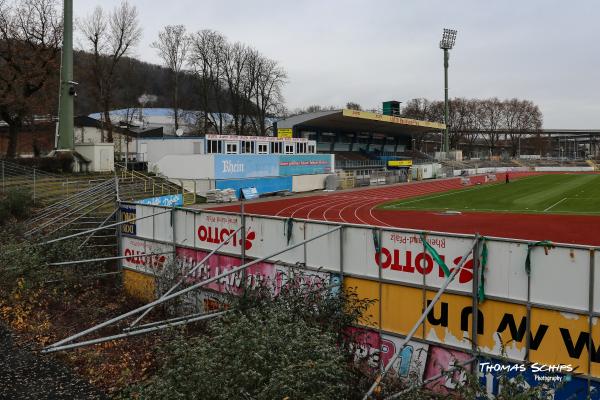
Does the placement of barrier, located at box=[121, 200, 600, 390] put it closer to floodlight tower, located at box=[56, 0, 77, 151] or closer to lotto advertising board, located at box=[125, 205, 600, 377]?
lotto advertising board, located at box=[125, 205, 600, 377]

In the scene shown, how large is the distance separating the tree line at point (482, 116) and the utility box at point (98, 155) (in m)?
109

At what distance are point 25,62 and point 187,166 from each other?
54.0 feet

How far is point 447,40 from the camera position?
107812 mm

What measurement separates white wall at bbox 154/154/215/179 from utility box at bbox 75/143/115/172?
13.3ft

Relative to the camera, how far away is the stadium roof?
2630 inches

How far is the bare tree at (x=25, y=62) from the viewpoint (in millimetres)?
41438

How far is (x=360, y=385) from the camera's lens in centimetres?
788

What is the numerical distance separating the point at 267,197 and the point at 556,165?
3544 inches

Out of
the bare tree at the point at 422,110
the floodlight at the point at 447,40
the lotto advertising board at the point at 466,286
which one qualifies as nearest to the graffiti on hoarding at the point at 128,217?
the lotto advertising board at the point at 466,286

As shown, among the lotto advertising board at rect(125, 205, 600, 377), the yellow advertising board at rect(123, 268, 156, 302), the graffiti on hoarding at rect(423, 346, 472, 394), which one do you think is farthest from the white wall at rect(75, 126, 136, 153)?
the graffiti on hoarding at rect(423, 346, 472, 394)

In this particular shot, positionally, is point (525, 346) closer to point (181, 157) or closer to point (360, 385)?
point (360, 385)

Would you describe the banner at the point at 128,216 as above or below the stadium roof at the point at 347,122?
below

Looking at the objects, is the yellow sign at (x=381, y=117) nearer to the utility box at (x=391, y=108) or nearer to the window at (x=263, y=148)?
the utility box at (x=391, y=108)

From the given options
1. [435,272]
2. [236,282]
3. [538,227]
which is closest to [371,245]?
[435,272]
